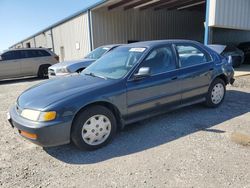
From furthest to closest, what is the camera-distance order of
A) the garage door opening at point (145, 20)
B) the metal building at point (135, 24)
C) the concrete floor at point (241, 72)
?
the garage door opening at point (145, 20), the metal building at point (135, 24), the concrete floor at point (241, 72)

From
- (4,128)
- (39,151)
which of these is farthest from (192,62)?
(4,128)

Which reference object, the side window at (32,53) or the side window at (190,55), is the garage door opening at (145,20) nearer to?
the side window at (32,53)

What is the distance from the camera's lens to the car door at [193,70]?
456 cm

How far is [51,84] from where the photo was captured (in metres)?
4.00

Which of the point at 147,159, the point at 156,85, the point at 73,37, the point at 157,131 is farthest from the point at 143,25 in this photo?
the point at 147,159

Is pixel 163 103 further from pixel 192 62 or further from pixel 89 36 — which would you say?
pixel 89 36

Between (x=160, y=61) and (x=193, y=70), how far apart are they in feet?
2.72

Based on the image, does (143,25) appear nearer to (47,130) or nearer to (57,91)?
(57,91)

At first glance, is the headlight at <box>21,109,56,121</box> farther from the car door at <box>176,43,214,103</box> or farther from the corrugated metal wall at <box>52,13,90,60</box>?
the corrugated metal wall at <box>52,13,90,60</box>

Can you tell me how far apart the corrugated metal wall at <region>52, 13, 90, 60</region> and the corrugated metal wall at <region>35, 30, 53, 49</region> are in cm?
182

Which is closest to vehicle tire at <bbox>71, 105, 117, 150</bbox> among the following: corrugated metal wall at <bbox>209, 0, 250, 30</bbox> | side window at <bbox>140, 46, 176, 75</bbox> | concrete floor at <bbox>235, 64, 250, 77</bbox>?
side window at <bbox>140, 46, 176, 75</bbox>

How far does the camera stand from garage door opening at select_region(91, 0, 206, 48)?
49.6 feet

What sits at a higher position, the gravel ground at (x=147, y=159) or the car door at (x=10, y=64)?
the car door at (x=10, y=64)

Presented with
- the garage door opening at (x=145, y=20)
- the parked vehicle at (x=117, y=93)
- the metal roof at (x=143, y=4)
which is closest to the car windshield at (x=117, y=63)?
the parked vehicle at (x=117, y=93)
